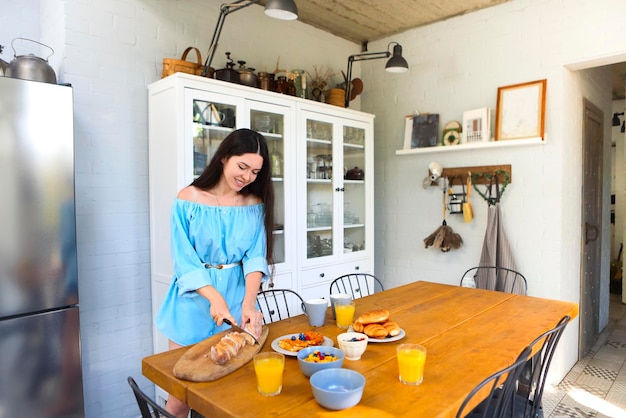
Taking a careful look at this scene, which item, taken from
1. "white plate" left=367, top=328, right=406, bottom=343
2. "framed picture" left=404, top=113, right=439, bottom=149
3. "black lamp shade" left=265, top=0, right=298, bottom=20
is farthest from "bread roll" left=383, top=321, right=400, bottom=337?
"framed picture" left=404, top=113, right=439, bottom=149

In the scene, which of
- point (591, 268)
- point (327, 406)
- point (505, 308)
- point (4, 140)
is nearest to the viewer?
point (327, 406)

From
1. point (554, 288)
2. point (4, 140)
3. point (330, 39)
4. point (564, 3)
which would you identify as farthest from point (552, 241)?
point (4, 140)

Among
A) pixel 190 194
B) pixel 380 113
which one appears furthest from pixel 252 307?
pixel 380 113

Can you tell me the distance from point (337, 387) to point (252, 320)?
1.88 ft

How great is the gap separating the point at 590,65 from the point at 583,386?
226 centimetres

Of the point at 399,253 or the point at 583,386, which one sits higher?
the point at 399,253

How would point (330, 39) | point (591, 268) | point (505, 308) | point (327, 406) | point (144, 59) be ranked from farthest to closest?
point (330, 39), point (591, 268), point (144, 59), point (505, 308), point (327, 406)

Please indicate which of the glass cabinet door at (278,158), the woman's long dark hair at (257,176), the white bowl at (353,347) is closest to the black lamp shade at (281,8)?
the glass cabinet door at (278,158)

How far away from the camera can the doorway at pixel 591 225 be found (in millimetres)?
3443

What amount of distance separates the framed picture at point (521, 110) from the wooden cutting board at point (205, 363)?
258 cm

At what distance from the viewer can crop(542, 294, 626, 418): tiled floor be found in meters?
2.68

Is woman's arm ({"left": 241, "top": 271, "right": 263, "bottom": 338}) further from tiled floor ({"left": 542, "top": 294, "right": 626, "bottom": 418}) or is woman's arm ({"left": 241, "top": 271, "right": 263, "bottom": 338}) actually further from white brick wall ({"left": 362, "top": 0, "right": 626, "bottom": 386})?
white brick wall ({"left": 362, "top": 0, "right": 626, "bottom": 386})

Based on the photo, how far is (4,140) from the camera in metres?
1.83

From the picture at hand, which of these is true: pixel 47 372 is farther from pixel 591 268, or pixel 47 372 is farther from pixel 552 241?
pixel 591 268
